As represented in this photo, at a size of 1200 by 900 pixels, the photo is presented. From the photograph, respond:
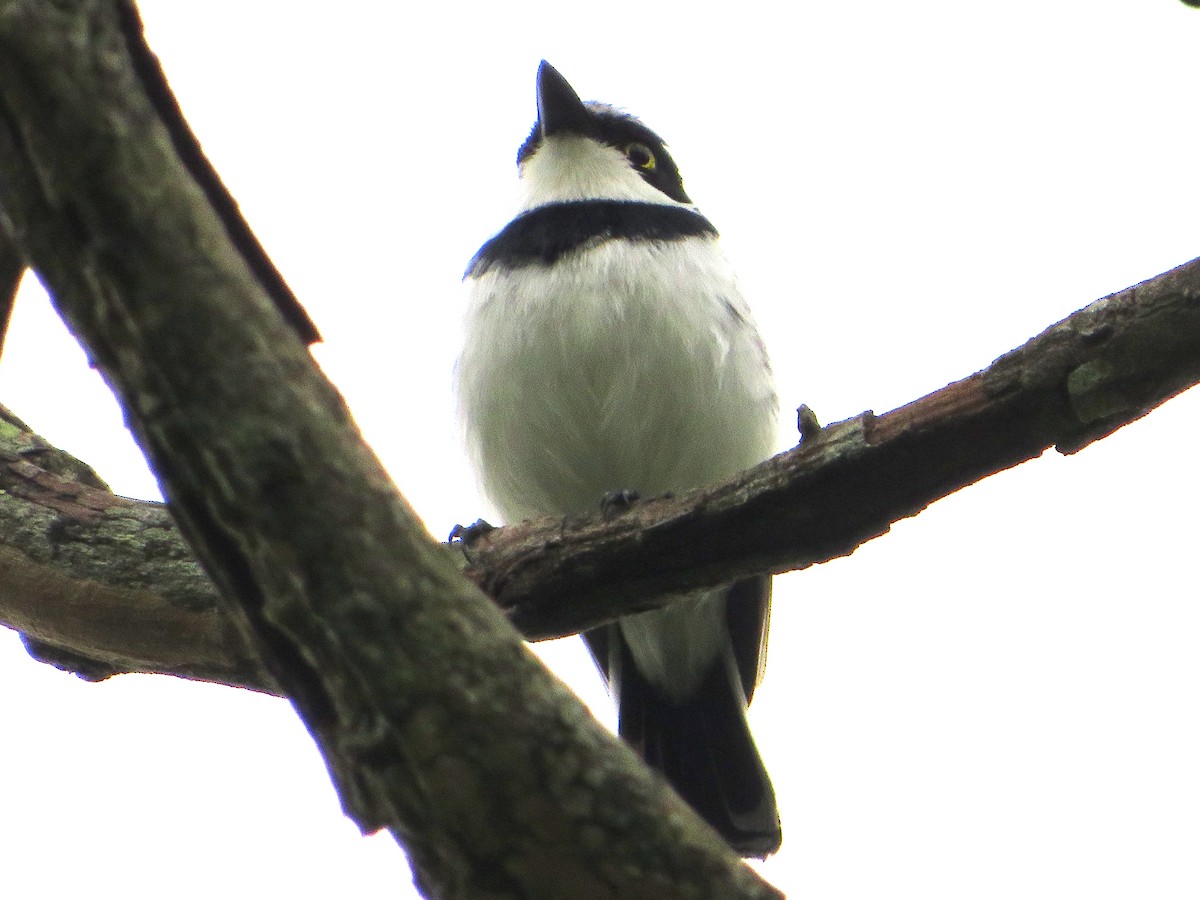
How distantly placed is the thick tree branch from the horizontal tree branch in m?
1.44

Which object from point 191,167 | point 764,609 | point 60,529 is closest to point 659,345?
point 764,609

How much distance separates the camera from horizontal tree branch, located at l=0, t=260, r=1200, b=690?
3055 mm

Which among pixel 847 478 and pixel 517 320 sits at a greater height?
pixel 517 320

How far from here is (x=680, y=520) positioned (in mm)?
3432

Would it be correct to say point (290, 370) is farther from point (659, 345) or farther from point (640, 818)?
point (659, 345)

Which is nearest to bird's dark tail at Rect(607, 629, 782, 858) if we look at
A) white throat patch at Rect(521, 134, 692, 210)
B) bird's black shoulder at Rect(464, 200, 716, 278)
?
bird's black shoulder at Rect(464, 200, 716, 278)

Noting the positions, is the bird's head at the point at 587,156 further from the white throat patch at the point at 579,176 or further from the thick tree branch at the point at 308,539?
the thick tree branch at the point at 308,539

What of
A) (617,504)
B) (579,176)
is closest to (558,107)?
(579,176)

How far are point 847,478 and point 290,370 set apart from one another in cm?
162

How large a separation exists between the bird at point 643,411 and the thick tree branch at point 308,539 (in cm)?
271

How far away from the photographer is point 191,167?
2.10 m

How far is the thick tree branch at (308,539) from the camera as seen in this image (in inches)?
75.1

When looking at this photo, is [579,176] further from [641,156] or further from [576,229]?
[576,229]

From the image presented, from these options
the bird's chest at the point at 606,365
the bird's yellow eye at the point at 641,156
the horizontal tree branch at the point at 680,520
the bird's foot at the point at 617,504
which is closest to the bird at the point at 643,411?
the bird's chest at the point at 606,365
